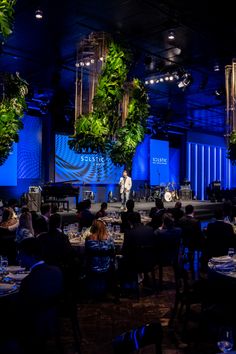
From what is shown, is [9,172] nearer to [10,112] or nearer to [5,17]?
[10,112]

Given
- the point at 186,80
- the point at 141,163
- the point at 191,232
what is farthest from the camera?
the point at 141,163

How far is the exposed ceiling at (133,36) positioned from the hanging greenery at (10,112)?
168 centimetres

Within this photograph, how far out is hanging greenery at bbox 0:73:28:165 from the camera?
3.92 meters

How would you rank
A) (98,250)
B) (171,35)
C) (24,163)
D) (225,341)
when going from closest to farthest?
(225,341), (98,250), (171,35), (24,163)

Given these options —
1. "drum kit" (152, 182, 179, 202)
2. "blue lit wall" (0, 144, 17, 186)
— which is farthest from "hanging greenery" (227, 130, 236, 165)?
"drum kit" (152, 182, 179, 202)

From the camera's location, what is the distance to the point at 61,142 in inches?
658

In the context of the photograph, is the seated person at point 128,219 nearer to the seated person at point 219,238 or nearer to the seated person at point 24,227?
the seated person at point 219,238

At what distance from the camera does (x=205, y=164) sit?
25531 mm

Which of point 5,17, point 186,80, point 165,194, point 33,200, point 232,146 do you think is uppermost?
point 186,80

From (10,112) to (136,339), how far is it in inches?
107

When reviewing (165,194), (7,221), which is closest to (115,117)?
(7,221)

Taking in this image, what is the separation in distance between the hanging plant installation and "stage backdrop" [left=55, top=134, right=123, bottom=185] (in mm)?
10448

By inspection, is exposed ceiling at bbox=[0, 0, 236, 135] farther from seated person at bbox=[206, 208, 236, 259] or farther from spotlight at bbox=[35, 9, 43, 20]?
seated person at bbox=[206, 208, 236, 259]

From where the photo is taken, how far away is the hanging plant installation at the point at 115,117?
4.78 metres
